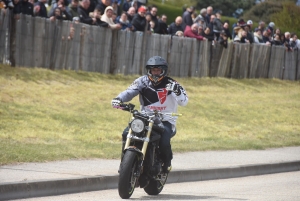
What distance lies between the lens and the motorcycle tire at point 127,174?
9.71 metres

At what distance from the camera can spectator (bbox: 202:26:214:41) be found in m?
28.2

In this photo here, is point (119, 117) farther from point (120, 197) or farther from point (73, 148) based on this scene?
point (120, 197)

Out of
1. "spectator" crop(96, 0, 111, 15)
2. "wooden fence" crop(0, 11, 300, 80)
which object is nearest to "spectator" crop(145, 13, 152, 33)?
"wooden fence" crop(0, 11, 300, 80)

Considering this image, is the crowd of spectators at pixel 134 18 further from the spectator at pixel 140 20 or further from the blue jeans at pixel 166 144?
the blue jeans at pixel 166 144

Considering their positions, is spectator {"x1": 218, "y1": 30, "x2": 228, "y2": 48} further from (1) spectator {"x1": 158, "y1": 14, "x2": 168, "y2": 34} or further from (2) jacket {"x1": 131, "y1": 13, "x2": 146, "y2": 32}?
(2) jacket {"x1": 131, "y1": 13, "x2": 146, "y2": 32}

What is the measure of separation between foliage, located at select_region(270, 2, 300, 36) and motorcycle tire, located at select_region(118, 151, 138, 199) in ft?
135

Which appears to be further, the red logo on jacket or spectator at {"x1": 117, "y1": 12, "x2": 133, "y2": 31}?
spectator at {"x1": 117, "y1": 12, "x2": 133, "y2": 31}

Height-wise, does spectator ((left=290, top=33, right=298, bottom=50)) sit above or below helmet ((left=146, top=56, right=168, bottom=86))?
below

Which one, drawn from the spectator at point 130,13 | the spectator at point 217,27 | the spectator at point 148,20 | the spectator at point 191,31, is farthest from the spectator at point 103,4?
the spectator at point 217,27

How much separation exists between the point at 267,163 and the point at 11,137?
5056 millimetres

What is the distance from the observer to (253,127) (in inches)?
875

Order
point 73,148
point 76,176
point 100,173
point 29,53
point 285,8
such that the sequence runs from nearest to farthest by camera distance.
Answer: point 76,176
point 100,173
point 73,148
point 29,53
point 285,8

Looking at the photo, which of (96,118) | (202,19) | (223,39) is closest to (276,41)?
(223,39)

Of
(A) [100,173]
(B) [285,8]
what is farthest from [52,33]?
(B) [285,8]
